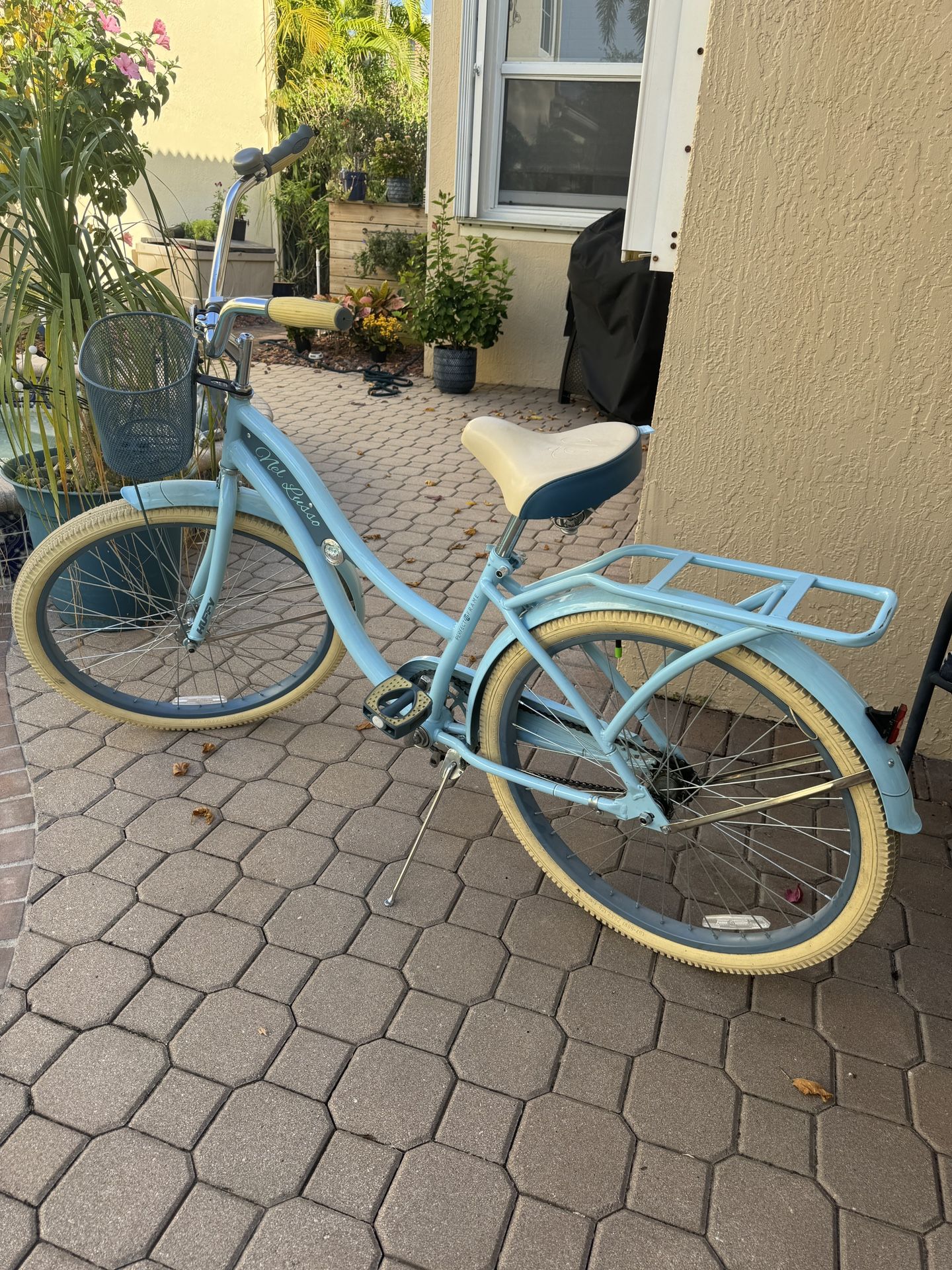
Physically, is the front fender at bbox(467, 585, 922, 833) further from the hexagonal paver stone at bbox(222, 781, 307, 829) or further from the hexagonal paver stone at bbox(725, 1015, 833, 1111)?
the hexagonal paver stone at bbox(222, 781, 307, 829)

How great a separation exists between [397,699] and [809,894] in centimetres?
119

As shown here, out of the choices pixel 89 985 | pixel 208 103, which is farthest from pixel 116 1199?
pixel 208 103

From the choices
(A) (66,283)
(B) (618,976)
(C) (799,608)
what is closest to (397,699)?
(B) (618,976)

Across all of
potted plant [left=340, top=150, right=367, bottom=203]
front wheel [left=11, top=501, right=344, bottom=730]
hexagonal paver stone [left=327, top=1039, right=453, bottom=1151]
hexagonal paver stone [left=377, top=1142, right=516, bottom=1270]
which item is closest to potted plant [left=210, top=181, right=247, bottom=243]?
potted plant [left=340, top=150, right=367, bottom=203]

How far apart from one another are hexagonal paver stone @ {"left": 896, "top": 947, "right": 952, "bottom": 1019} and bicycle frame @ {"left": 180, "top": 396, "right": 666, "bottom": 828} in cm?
71

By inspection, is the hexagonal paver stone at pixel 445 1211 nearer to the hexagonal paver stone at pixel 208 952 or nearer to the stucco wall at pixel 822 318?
the hexagonal paver stone at pixel 208 952

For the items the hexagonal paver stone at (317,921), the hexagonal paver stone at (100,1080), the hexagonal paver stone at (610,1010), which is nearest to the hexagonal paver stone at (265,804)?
the hexagonal paver stone at (317,921)

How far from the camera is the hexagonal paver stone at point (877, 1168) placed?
1.66 m

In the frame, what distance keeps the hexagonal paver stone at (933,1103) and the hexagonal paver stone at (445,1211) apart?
32.7 inches

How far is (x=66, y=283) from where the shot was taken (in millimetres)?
2957

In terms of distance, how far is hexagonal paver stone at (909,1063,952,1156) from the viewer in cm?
179

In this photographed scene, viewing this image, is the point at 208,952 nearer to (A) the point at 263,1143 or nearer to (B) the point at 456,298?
(A) the point at 263,1143

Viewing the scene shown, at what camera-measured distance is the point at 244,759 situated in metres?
2.82

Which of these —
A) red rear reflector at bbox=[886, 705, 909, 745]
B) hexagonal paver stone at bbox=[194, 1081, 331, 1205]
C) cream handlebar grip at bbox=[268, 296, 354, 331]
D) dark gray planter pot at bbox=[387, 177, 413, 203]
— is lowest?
hexagonal paver stone at bbox=[194, 1081, 331, 1205]
